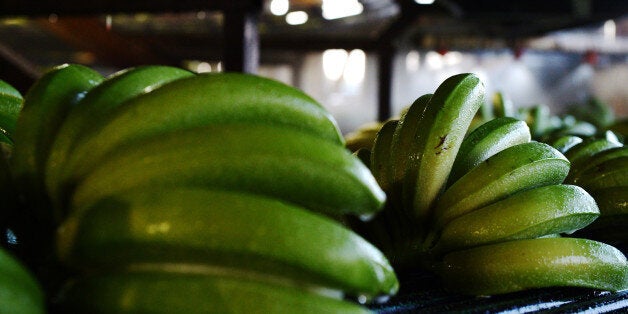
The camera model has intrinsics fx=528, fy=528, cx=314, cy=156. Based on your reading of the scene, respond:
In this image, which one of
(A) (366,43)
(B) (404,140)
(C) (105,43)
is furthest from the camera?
(C) (105,43)

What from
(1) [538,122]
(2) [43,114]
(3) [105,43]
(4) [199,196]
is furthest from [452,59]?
(4) [199,196]

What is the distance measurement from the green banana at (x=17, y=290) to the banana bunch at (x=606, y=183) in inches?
51.4

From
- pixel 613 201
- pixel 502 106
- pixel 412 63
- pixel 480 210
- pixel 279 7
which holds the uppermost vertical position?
pixel 480 210

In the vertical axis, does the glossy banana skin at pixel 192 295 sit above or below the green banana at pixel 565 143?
above

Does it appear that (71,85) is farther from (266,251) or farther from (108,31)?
(108,31)

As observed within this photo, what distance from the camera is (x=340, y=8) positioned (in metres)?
7.80

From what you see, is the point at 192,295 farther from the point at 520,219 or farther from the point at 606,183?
the point at 606,183

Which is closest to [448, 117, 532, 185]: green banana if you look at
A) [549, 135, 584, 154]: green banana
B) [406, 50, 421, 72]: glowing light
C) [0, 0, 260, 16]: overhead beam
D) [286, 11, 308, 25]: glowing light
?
[549, 135, 584, 154]: green banana

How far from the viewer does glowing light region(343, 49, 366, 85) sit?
1187 centimetres

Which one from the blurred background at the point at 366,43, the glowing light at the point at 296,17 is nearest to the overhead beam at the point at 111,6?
the blurred background at the point at 366,43

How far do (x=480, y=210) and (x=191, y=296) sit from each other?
2.21 ft

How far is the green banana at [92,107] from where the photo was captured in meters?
Answer: 0.77

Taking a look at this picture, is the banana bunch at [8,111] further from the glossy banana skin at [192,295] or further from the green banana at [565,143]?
the green banana at [565,143]

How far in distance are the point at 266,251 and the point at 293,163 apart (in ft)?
0.44
